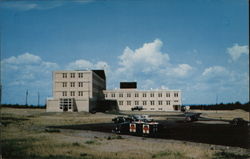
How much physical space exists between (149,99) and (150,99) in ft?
1.11

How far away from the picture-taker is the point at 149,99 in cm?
9812

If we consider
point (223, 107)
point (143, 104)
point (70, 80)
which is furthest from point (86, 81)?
point (223, 107)

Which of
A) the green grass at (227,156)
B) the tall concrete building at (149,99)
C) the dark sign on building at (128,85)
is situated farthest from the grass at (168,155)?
the dark sign on building at (128,85)

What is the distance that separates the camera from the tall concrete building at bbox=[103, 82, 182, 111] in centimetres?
9762

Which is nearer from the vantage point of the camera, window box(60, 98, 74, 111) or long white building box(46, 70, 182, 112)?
window box(60, 98, 74, 111)

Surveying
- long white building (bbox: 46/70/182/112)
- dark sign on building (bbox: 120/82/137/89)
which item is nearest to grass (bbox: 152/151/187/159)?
long white building (bbox: 46/70/182/112)

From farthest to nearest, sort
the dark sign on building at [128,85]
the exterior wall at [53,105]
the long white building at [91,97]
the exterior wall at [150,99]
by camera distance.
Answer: the dark sign on building at [128,85] → the exterior wall at [150,99] → the long white building at [91,97] → the exterior wall at [53,105]

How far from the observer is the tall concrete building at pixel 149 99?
3844 inches

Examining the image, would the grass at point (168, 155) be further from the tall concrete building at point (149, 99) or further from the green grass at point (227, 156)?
the tall concrete building at point (149, 99)

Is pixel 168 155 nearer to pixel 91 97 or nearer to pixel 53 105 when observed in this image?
pixel 53 105

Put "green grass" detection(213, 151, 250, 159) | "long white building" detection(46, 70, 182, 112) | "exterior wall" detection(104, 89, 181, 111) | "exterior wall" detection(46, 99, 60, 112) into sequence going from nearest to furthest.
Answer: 1. "green grass" detection(213, 151, 250, 159)
2. "exterior wall" detection(46, 99, 60, 112)
3. "long white building" detection(46, 70, 182, 112)
4. "exterior wall" detection(104, 89, 181, 111)

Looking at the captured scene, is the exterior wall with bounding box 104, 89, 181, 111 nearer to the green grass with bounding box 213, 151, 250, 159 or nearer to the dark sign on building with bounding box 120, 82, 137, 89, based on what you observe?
the dark sign on building with bounding box 120, 82, 137, 89

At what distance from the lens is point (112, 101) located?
95562mm

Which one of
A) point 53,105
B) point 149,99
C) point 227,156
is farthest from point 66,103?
point 227,156
